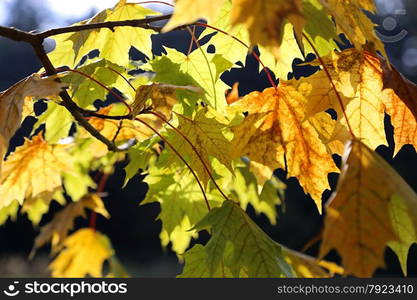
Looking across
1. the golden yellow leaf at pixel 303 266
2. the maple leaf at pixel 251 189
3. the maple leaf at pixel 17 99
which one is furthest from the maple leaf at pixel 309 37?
the golden yellow leaf at pixel 303 266

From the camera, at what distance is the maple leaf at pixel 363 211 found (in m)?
0.73

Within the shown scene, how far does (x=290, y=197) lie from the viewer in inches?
360

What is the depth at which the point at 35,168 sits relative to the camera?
1.64 meters

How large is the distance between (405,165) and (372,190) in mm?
8276

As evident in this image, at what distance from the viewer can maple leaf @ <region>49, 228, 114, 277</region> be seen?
2795mm

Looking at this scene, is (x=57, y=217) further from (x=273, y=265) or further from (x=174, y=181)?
(x=273, y=265)

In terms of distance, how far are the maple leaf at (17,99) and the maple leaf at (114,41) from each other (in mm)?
223

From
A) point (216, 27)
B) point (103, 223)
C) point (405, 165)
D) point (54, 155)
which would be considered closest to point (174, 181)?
point (54, 155)

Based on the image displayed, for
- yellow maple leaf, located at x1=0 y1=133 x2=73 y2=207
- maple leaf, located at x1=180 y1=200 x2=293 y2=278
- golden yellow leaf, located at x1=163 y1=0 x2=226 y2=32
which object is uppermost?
golden yellow leaf, located at x1=163 y1=0 x2=226 y2=32

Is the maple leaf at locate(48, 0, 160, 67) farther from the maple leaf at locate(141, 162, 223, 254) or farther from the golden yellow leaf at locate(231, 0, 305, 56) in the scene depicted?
the golden yellow leaf at locate(231, 0, 305, 56)

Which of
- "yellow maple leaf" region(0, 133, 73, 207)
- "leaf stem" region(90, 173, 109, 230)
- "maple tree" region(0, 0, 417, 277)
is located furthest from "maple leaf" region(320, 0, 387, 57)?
"leaf stem" region(90, 173, 109, 230)

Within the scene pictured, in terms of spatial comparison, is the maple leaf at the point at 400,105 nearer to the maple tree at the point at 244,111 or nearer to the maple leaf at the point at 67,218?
the maple tree at the point at 244,111

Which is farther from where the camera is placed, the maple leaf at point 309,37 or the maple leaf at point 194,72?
the maple leaf at point 194,72

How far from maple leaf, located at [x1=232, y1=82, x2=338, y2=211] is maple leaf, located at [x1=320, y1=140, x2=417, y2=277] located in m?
0.34
